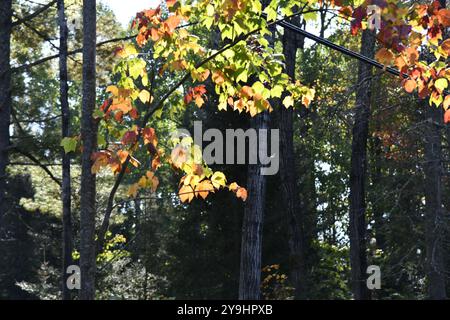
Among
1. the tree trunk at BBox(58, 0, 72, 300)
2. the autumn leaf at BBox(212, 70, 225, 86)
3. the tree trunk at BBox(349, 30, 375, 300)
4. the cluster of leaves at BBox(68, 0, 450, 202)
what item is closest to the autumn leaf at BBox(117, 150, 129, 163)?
the cluster of leaves at BBox(68, 0, 450, 202)

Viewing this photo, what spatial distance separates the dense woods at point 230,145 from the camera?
4.80 meters

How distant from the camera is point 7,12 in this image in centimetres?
1362

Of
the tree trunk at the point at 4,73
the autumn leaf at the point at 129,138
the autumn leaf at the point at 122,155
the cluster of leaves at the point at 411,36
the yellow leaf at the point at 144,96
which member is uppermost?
the tree trunk at the point at 4,73

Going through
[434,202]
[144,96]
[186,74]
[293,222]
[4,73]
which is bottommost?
[144,96]

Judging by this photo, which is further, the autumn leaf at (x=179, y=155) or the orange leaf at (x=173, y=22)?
the orange leaf at (x=173, y=22)

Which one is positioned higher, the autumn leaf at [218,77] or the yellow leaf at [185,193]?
the autumn leaf at [218,77]

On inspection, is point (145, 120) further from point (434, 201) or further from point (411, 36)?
point (434, 201)

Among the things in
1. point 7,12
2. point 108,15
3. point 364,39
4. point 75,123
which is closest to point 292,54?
point 364,39

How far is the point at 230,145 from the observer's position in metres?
16.5

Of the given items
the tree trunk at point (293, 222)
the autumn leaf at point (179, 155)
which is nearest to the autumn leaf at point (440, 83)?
the autumn leaf at point (179, 155)

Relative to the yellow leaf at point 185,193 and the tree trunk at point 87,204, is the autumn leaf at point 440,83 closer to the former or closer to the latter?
the yellow leaf at point 185,193

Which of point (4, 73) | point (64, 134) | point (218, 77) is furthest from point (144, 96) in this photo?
point (4, 73)

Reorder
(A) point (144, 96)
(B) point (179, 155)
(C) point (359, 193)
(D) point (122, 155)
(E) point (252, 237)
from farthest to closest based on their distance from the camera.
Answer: (C) point (359, 193), (E) point (252, 237), (A) point (144, 96), (B) point (179, 155), (D) point (122, 155)

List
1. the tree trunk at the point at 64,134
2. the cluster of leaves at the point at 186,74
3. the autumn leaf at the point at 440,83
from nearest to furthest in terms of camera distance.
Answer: the cluster of leaves at the point at 186,74 → the autumn leaf at the point at 440,83 → the tree trunk at the point at 64,134
